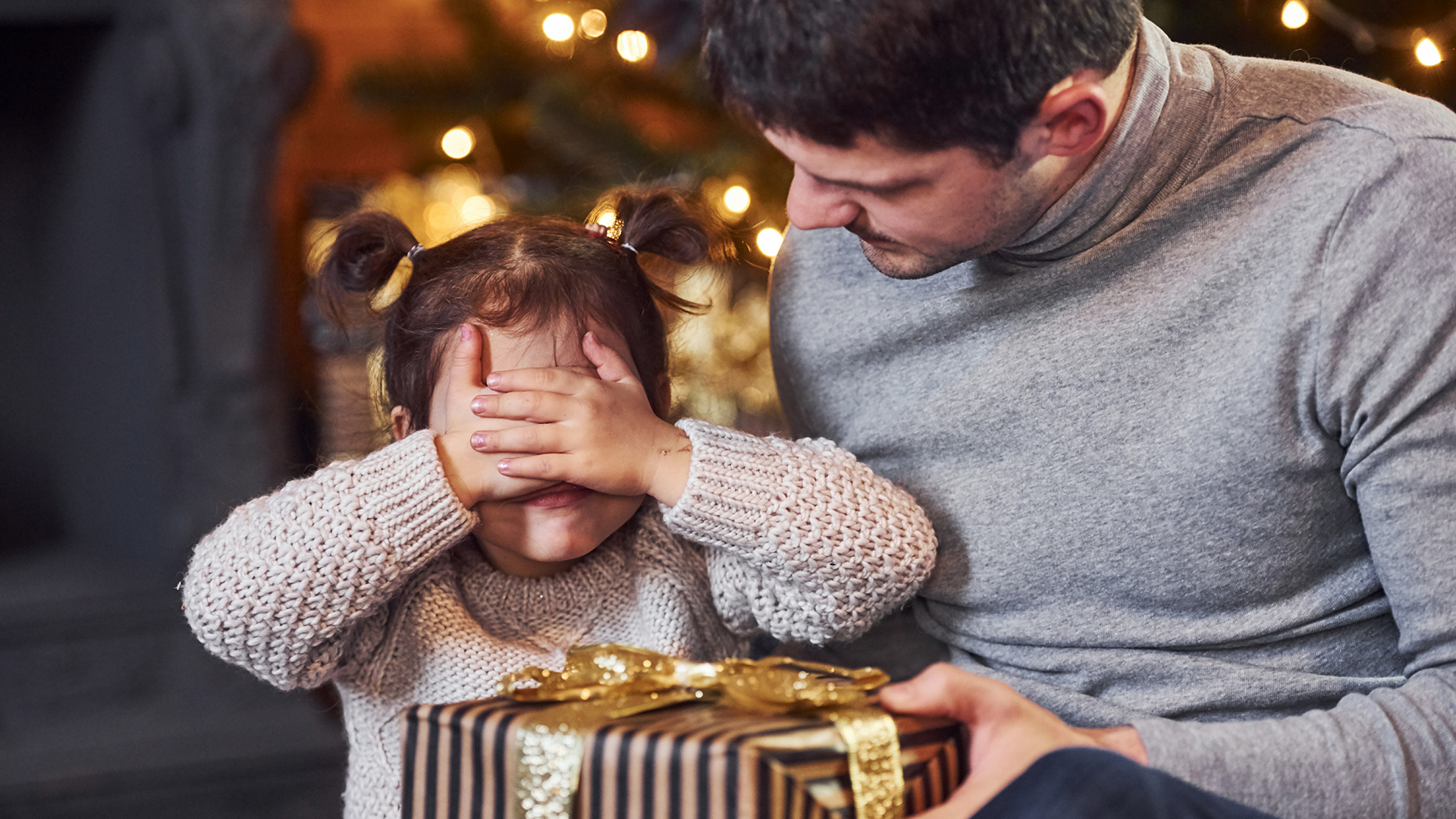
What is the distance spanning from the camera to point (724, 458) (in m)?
0.82

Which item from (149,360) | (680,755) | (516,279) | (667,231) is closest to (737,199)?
(667,231)

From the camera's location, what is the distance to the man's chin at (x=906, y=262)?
812mm

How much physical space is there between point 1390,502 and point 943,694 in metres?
0.31

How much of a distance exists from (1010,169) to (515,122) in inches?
50.6

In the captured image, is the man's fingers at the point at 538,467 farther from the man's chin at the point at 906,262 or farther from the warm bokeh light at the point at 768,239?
the warm bokeh light at the point at 768,239

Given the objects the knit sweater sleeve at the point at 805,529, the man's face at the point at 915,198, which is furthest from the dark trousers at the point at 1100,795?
the man's face at the point at 915,198

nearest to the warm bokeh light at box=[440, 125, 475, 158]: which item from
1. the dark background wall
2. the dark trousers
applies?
the dark background wall

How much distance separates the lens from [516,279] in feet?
2.88

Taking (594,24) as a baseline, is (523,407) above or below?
below

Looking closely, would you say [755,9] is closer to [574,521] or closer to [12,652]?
[574,521]

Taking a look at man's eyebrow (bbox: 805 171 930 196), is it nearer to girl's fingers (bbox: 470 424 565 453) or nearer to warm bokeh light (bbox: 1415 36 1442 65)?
girl's fingers (bbox: 470 424 565 453)

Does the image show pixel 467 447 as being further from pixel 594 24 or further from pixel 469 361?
pixel 594 24

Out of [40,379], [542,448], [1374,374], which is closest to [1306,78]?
[1374,374]

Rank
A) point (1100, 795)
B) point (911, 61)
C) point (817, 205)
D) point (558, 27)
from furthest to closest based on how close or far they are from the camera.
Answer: point (558, 27) < point (817, 205) < point (911, 61) < point (1100, 795)
